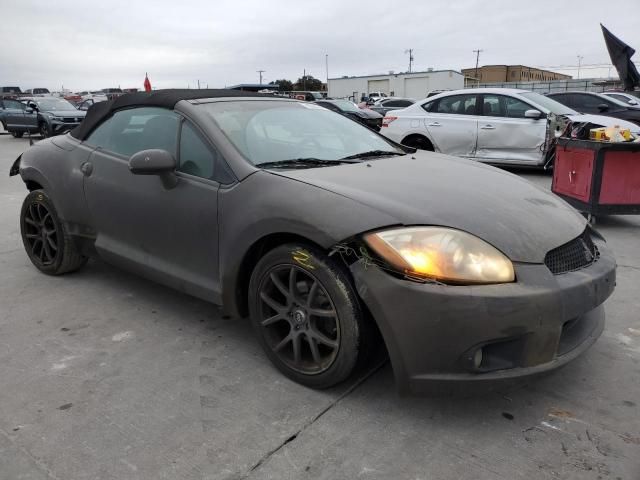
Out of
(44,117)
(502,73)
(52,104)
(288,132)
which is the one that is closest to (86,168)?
(288,132)

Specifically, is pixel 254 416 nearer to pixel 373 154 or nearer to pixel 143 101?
pixel 373 154

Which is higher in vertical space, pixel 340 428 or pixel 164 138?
pixel 164 138

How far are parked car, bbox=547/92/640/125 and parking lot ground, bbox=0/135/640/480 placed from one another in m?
9.90

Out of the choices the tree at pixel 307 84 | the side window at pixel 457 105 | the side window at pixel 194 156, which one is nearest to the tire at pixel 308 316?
→ the side window at pixel 194 156

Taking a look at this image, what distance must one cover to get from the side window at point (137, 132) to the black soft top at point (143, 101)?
0.14 ft

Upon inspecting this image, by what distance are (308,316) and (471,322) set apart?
2.51 ft

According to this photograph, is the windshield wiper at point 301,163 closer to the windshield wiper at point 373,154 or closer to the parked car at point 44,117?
the windshield wiper at point 373,154

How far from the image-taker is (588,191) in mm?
5461

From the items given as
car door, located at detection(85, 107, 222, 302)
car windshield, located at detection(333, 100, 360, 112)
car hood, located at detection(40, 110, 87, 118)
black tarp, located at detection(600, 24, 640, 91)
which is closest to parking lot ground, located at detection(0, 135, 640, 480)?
car door, located at detection(85, 107, 222, 302)

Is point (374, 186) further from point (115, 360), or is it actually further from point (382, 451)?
point (115, 360)

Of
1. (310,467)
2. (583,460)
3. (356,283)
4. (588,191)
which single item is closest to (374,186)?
(356,283)

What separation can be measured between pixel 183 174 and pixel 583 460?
7.72 ft

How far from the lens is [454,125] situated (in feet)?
29.1

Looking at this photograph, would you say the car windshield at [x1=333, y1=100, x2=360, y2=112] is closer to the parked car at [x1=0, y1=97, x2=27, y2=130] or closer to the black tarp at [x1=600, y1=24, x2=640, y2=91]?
the black tarp at [x1=600, y1=24, x2=640, y2=91]
